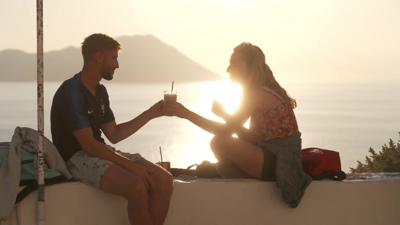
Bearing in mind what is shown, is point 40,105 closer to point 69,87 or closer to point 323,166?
point 69,87

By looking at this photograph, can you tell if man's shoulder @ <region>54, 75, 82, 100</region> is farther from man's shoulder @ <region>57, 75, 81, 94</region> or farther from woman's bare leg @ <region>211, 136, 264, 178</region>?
woman's bare leg @ <region>211, 136, 264, 178</region>

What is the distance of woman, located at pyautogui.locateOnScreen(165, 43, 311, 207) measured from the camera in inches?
171

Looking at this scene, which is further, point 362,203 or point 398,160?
point 398,160

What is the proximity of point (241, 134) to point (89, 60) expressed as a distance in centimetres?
96

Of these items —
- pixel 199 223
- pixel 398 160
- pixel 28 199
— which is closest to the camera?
pixel 28 199

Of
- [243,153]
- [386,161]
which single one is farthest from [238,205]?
[386,161]

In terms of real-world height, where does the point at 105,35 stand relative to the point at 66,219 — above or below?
above

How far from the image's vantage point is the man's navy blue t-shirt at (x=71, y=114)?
158 inches

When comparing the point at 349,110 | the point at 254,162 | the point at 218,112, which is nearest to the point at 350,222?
the point at 254,162

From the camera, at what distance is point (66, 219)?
13.5 feet

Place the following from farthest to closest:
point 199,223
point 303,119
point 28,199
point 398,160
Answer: point 303,119 < point 398,160 < point 199,223 < point 28,199

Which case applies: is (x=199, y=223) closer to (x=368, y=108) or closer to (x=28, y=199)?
(x=28, y=199)

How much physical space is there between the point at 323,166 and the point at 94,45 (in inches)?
58.5

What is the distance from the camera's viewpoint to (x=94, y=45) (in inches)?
165
